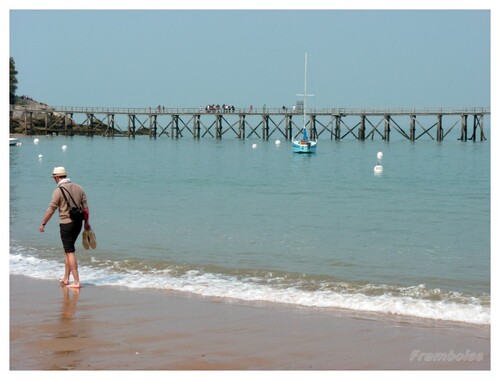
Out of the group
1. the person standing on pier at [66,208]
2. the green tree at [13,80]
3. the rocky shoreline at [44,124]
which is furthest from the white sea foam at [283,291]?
the green tree at [13,80]

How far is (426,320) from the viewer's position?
797 centimetres

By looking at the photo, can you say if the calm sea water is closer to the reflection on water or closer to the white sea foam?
the white sea foam

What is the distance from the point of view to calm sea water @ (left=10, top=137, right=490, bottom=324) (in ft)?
31.8

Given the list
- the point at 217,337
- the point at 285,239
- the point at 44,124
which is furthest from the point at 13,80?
the point at 217,337

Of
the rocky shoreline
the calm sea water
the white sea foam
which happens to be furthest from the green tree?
the white sea foam

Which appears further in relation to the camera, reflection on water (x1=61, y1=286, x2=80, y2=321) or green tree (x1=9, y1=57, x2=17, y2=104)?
green tree (x1=9, y1=57, x2=17, y2=104)

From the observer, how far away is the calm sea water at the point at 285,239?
9703 mm

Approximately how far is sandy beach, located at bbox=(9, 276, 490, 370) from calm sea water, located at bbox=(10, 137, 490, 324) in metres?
0.82

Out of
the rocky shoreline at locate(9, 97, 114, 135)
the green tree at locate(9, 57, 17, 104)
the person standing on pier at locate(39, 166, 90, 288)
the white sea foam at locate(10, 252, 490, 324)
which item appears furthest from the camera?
the green tree at locate(9, 57, 17, 104)

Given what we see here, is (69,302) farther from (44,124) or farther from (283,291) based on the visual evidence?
(44,124)

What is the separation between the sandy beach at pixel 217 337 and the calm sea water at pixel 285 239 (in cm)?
82

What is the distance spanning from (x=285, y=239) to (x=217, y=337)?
747 centimetres

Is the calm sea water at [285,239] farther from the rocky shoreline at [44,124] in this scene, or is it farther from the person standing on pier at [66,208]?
the rocky shoreline at [44,124]
